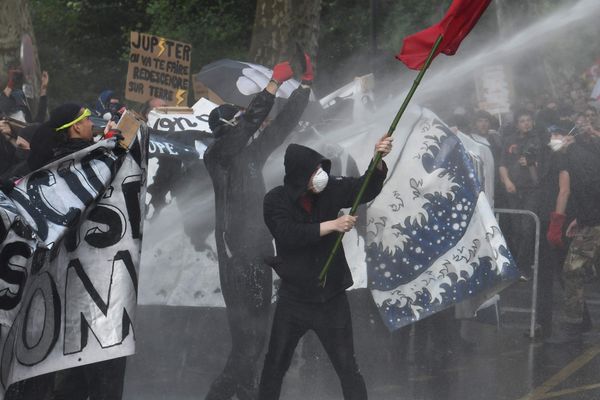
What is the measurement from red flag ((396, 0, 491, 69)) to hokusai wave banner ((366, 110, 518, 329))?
6.57ft

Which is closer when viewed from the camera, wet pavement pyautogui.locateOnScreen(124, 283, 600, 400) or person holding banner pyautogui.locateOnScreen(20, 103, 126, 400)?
person holding banner pyautogui.locateOnScreen(20, 103, 126, 400)

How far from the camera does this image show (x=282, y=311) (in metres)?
6.68

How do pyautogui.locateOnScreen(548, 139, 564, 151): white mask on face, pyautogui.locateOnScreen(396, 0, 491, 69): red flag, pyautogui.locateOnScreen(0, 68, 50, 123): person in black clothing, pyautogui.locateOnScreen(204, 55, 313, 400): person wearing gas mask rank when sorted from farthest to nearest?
pyautogui.locateOnScreen(548, 139, 564, 151): white mask on face < pyautogui.locateOnScreen(0, 68, 50, 123): person in black clothing < pyautogui.locateOnScreen(204, 55, 313, 400): person wearing gas mask < pyautogui.locateOnScreen(396, 0, 491, 69): red flag

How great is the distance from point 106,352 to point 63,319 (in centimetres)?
27

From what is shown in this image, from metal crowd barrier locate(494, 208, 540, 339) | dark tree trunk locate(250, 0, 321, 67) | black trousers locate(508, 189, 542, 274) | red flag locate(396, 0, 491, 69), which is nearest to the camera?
red flag locate(396, 0, 491, 69)

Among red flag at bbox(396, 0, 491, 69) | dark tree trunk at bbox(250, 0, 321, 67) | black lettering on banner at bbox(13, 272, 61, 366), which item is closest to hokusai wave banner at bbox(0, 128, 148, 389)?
black lettering on banner at bbox(13, 272, 61, 366)

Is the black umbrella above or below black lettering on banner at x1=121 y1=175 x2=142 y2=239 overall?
above

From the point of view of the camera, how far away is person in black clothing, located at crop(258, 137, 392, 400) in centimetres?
652

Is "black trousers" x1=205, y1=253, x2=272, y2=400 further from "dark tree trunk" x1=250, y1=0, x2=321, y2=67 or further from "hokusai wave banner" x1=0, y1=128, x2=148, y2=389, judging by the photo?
"dark tree trunk" x1=250, y1=0, x2=321, y2=67

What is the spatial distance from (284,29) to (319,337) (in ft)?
28.6

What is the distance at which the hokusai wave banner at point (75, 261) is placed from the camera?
5.95 meters

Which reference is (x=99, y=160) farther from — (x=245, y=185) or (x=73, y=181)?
(x=245, y=185)

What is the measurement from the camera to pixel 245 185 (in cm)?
777

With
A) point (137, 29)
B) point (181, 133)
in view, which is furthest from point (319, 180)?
point (137, 29)
